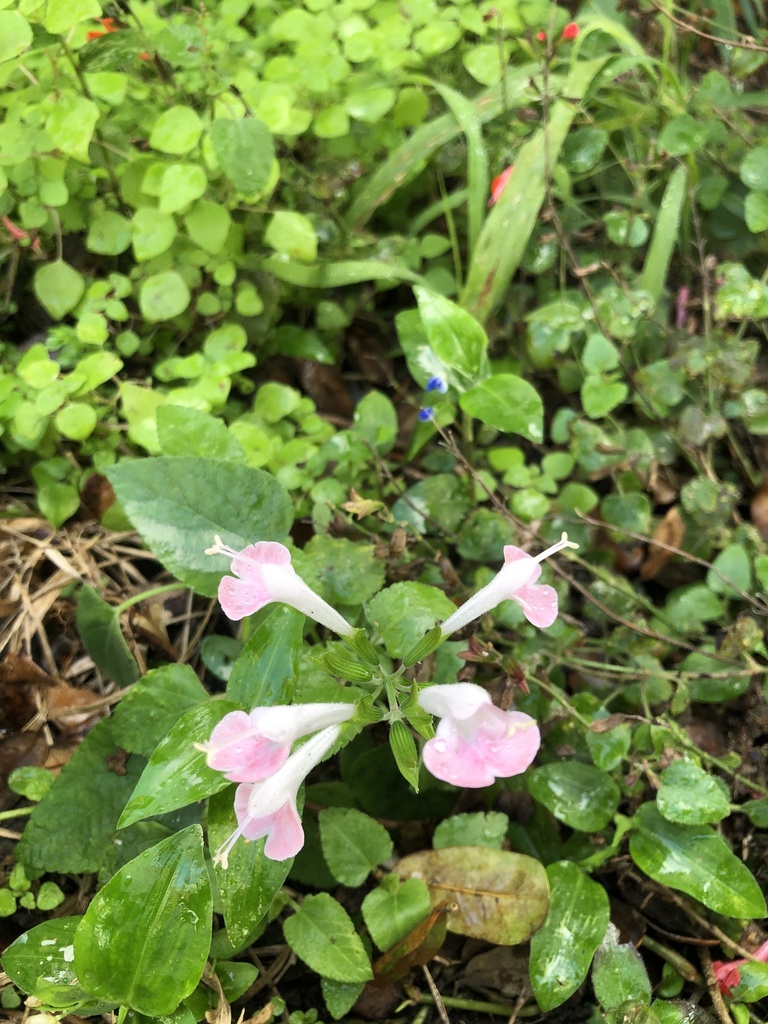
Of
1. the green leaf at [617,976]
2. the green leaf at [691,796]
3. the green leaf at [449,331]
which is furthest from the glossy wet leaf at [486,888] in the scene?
the green leaf at [449,331]

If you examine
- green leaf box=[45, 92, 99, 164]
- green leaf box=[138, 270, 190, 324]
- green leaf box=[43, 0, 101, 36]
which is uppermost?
Result: green leaf box=[43, 0, 101, 36]

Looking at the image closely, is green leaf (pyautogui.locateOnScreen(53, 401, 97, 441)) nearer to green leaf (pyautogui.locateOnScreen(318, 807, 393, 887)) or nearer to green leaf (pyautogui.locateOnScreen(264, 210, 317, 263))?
green leaf (pyautogui.locateOnScreen(264, 210, 317, 263))

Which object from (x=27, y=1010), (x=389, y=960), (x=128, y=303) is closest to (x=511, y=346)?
(x=128, y=303)

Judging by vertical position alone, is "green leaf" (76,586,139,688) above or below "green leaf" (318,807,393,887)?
above

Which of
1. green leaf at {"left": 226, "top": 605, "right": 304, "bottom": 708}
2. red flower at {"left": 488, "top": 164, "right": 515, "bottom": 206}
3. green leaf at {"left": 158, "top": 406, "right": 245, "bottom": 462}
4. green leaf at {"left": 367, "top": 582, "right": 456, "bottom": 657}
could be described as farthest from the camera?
red flower at {"left": 488, "top": 164, "right": 515, "bottom": 206}

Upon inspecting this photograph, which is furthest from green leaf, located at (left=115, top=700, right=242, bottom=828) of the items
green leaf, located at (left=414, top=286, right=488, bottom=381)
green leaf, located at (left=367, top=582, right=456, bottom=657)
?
green leaf, located at (left=414, top=286, right=488, bottom=381)

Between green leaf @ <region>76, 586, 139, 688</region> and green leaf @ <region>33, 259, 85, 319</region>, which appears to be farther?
green leaf @ <region>33, 259, 85, 319</region>

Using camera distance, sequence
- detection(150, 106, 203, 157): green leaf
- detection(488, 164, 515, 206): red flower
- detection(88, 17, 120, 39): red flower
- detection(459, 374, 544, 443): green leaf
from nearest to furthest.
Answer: detection(459, 374, 544, 443): green leaf, detection(150, 106, 203, 157): green leaf, detection(88, 17, 120, 39): red flower, detection(488, 164, 515, 206): red flower

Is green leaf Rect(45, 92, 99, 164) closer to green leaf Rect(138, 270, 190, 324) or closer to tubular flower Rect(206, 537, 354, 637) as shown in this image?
green leaf Rect(138, 270, 190, 324)
